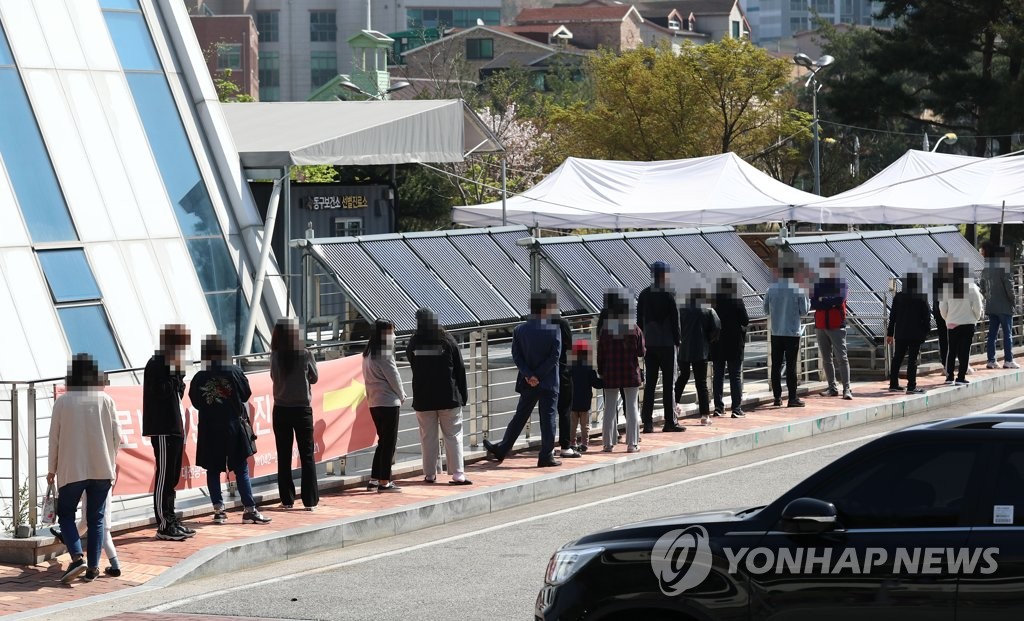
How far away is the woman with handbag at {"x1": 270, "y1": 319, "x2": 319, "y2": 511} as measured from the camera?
1223 centimetres

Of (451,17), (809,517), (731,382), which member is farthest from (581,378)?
(451,17)

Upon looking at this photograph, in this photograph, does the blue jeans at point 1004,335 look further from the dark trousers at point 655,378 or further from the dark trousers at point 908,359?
the dark trousers at point 655,378

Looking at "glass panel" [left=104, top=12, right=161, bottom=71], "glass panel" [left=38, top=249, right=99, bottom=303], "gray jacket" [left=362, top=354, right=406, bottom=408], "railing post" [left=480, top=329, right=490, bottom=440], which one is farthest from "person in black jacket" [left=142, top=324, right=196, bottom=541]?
"glass panel" [left=104, top=12, right=161, bottom=71]

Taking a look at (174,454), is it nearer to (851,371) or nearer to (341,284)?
(341,284)

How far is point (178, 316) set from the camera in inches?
753

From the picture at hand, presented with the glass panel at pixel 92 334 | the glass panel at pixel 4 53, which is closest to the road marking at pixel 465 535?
the glass panel at pixel 92 334

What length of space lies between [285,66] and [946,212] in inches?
4631

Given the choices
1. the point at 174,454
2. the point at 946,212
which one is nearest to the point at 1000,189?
the point at 946,212

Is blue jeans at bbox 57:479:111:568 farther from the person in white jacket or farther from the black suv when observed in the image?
the person in white jacket

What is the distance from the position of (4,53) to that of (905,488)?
15.3 metres

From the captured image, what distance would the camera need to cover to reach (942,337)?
21797mm

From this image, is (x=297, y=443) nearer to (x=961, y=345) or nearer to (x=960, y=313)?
(x=960, y=313)

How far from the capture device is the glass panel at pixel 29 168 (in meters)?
17.8

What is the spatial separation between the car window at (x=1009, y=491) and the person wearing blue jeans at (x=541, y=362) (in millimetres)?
8788
